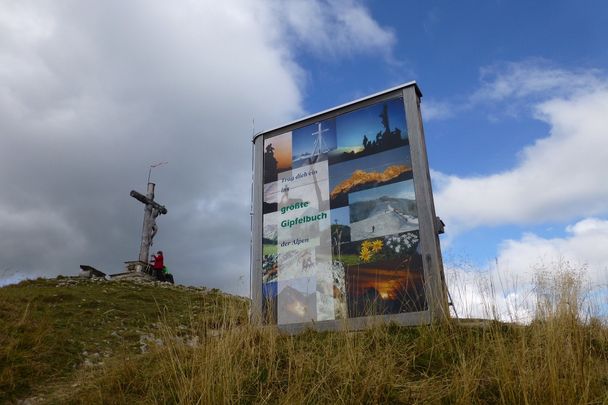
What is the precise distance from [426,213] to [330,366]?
9.25ft

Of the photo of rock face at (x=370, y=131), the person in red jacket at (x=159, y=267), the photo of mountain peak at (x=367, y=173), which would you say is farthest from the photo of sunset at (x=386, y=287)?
the person in red jacket at (x=159, y=267)

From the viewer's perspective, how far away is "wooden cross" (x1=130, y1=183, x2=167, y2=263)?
57.9ft

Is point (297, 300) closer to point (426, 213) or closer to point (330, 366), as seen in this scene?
point (426, 213)

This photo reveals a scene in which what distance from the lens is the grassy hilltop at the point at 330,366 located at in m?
3.07

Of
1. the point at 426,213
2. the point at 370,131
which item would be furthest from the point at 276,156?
the point at 426,213

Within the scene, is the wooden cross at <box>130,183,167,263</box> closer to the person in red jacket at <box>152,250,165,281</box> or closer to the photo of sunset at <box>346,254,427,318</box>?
the person in red jacket at <box>152,250,165,281</box>

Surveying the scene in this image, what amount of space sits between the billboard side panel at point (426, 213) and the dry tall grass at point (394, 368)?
0.52 m

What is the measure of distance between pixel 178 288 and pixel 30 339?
28.0ft

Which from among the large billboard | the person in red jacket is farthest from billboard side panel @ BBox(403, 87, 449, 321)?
the person in red jacket

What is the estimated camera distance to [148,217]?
1845 centimetres

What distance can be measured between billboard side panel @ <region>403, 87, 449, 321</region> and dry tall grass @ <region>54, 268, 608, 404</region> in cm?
52

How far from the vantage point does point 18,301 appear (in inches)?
333

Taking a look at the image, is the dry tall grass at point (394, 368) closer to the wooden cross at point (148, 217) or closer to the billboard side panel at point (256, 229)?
the billboard side panel at point (256, 229)

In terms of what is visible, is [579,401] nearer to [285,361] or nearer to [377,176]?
[285,361]
